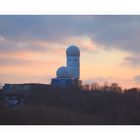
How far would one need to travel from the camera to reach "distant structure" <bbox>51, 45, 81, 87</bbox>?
7.57 m

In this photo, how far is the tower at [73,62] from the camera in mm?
7551

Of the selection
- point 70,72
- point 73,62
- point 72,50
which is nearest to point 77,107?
point 70,72

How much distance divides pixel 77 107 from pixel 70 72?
414 mm

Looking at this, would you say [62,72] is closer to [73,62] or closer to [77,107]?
[73,62]

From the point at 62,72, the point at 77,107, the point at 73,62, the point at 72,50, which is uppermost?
the point at 72,50

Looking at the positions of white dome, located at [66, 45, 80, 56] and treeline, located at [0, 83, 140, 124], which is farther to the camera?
treeline, located at [0, 83, 140, 124]

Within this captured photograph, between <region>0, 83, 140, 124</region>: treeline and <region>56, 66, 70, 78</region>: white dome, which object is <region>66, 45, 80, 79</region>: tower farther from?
<region>0, 83, 140, 124</region>: treeline

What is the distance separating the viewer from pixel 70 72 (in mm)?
7648

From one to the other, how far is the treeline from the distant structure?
0.08 metres

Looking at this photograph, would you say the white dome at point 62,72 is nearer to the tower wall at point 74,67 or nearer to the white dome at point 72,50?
the tower wall at point 74,67

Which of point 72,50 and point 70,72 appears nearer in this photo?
point 72,50

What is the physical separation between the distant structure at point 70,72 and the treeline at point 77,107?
8 centimetres

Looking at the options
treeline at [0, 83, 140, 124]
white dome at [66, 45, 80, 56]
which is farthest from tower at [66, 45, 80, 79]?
treeline at [0, 83, 140, 124]
